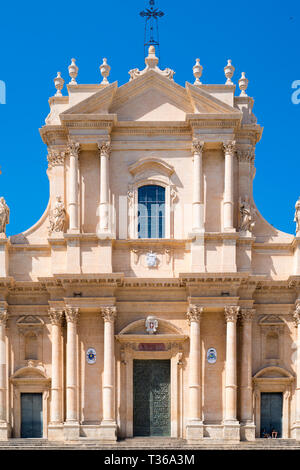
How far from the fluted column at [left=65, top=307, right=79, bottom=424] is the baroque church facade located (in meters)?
0.05

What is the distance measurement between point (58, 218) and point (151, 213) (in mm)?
3306

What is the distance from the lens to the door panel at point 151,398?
4312 centimetres

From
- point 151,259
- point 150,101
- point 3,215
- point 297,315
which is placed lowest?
point 297,315

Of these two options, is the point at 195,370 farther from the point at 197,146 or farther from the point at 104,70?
the point at 104,70

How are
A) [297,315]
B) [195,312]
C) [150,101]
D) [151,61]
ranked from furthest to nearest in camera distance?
[151,61]
[150,101]
[297,315]
[195,312]

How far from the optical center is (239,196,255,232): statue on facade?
1715 inches

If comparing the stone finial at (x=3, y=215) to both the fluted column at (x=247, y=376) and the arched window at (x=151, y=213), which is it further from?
the fluted column at (x=247, y=376)

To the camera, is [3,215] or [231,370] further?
[3,215]

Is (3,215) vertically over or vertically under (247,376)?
over

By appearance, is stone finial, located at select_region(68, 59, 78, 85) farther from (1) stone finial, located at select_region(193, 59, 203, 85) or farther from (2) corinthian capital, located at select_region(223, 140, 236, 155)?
(2) corinthian capital, located at select_region(223, 140, 236, 155)

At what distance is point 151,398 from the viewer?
43.3m

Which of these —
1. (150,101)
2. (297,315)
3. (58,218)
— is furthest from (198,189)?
(297,315)

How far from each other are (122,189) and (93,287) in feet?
12.3
